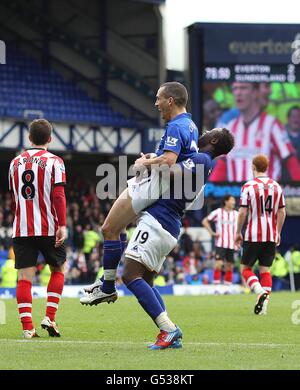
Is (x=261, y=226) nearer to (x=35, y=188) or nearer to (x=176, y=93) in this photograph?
(x=35, y=188)

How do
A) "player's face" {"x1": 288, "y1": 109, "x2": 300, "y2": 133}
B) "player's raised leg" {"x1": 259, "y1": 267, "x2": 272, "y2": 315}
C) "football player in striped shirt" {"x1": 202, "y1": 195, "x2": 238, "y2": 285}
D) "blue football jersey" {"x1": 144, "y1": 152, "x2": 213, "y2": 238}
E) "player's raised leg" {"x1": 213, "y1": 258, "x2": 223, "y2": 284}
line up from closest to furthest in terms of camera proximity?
1. "blue football jersey" {"x1": 144, "y1": 152, "x2": 213, "y2": 238}
2. "player's raised leg" {"x1": 259, "y1": 267, "x2": 272, "y2": 315}
3. "football player in striped shirt" {"x1": 202, "y1": 195, "x2": 238, "y2": 285}
4. "player's raised leg" {"x1": 213, "y1": 258, "x2": 223, "y2": 284}
5. "player's face" {"x1": 288, "y1": 109, "x2": 300, "y2": 133}

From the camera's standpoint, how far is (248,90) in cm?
2984

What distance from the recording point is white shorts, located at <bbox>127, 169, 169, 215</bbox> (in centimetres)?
862

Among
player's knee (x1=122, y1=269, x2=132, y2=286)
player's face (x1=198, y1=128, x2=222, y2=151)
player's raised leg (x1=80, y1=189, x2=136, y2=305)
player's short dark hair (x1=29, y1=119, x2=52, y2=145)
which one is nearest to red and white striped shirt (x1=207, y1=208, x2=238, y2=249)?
player's short dark hair (x1=29, y1=119, x2=52, y2=145)

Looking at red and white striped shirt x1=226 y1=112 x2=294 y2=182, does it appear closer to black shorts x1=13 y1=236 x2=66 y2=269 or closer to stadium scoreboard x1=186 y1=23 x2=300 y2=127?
stadium scoreboard x1=186 y1=23 x2=300 y2=127

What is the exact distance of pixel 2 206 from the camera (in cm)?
2984

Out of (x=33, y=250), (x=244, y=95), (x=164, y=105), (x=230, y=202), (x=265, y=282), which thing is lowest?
(x=265, y=282)

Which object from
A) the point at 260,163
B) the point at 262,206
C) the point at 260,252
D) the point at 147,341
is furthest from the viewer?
the point at 262,206

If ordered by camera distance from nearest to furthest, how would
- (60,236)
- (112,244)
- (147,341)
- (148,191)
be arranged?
(148,191) → (112,244) → (147,341) → (60,236)

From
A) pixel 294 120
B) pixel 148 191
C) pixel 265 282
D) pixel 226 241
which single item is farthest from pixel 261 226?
pixel 294 120

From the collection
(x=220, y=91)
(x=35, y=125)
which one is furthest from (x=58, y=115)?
(x=35, y=125)

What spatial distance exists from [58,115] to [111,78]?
14.3 feet

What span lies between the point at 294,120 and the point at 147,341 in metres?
21.5

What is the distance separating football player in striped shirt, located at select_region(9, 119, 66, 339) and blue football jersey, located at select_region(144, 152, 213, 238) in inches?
55.3
